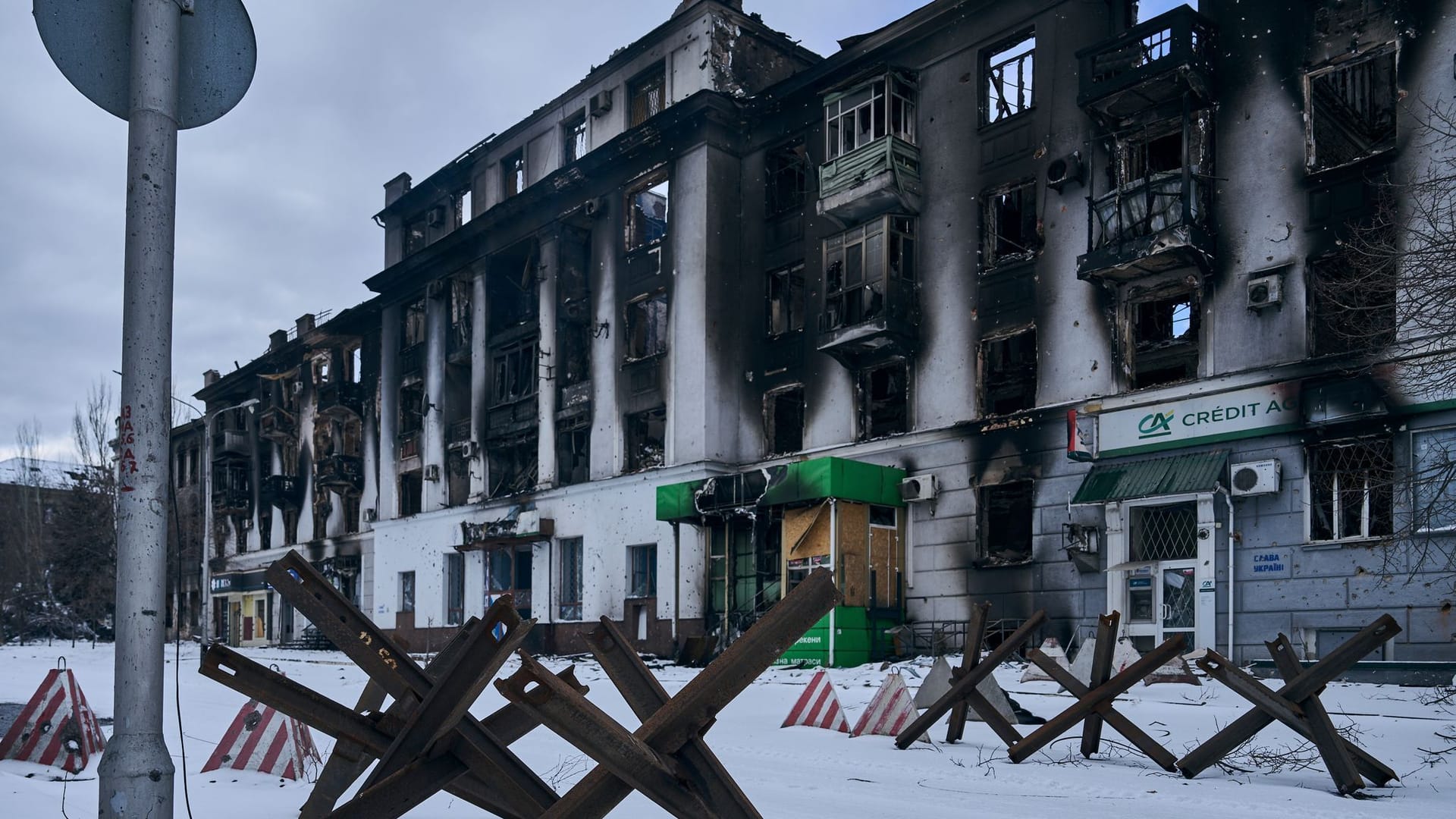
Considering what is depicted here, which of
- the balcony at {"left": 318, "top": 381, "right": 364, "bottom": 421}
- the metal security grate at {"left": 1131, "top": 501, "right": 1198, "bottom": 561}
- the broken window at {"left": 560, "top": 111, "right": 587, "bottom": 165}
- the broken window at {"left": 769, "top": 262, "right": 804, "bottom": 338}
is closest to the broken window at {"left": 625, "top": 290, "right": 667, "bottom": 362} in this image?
the broken window at {"left": 769, "top": 262, "right": 804, "bottom": 338}

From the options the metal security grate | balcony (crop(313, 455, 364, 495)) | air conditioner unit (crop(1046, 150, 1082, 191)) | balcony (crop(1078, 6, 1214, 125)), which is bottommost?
the metal security grate

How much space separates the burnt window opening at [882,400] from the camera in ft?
93.1

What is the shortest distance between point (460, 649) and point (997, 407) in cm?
2286

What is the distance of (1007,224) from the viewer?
26562 millimetres

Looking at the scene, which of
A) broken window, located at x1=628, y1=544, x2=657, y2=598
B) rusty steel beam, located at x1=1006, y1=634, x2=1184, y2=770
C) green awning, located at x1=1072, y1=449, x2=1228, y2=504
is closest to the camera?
rusty steel beam, located at x1=1006, y1=634, x2=1184, y2=770

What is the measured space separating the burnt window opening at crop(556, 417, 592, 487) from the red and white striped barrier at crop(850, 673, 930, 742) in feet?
77.5

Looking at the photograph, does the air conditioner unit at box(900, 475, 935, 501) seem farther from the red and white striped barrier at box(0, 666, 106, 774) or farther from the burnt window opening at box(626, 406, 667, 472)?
the red and white striped barrier at box(0, 666, 106, 774)

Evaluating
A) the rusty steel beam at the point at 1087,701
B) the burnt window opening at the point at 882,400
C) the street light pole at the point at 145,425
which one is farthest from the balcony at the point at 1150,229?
the street light pole at the point at 145,425

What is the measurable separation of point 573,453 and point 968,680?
27.0m

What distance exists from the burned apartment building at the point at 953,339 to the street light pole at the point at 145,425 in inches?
416

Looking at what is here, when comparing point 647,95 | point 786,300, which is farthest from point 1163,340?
point 647,95

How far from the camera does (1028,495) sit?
82.8 ft

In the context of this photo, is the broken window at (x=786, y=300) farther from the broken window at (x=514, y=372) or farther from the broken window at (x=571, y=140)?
the broken window at (x=571, y=140)

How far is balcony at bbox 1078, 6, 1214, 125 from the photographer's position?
21641 millimetres
